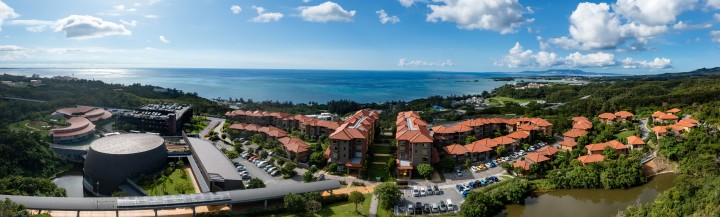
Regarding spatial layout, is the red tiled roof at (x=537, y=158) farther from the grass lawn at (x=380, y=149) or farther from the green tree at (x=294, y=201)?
the green tree at (x=294, y=201)

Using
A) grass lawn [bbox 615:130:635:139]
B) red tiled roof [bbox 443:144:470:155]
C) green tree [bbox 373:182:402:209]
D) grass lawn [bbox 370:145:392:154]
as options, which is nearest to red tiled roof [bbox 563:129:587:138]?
grass lawn [bbox 615:130:635:139]

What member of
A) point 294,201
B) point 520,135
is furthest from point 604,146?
point 294,201

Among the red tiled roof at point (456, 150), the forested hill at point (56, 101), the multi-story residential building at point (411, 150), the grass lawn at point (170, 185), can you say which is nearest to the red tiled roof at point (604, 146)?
the red tiled roof at point (456, 150)

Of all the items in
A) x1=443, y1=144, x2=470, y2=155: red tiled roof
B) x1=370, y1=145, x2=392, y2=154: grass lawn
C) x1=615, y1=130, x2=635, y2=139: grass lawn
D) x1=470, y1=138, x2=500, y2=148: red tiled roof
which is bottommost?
x1=370, y1=145, x2=392, y2=154: grass lawn

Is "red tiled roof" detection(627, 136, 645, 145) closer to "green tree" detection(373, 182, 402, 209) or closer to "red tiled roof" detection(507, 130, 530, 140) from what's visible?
"red tiled roof" detection(507, 130, 530, 140)

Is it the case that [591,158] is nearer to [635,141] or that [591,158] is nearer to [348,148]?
[635,141]

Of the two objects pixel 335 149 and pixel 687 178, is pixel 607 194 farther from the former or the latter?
pixel 335 149
